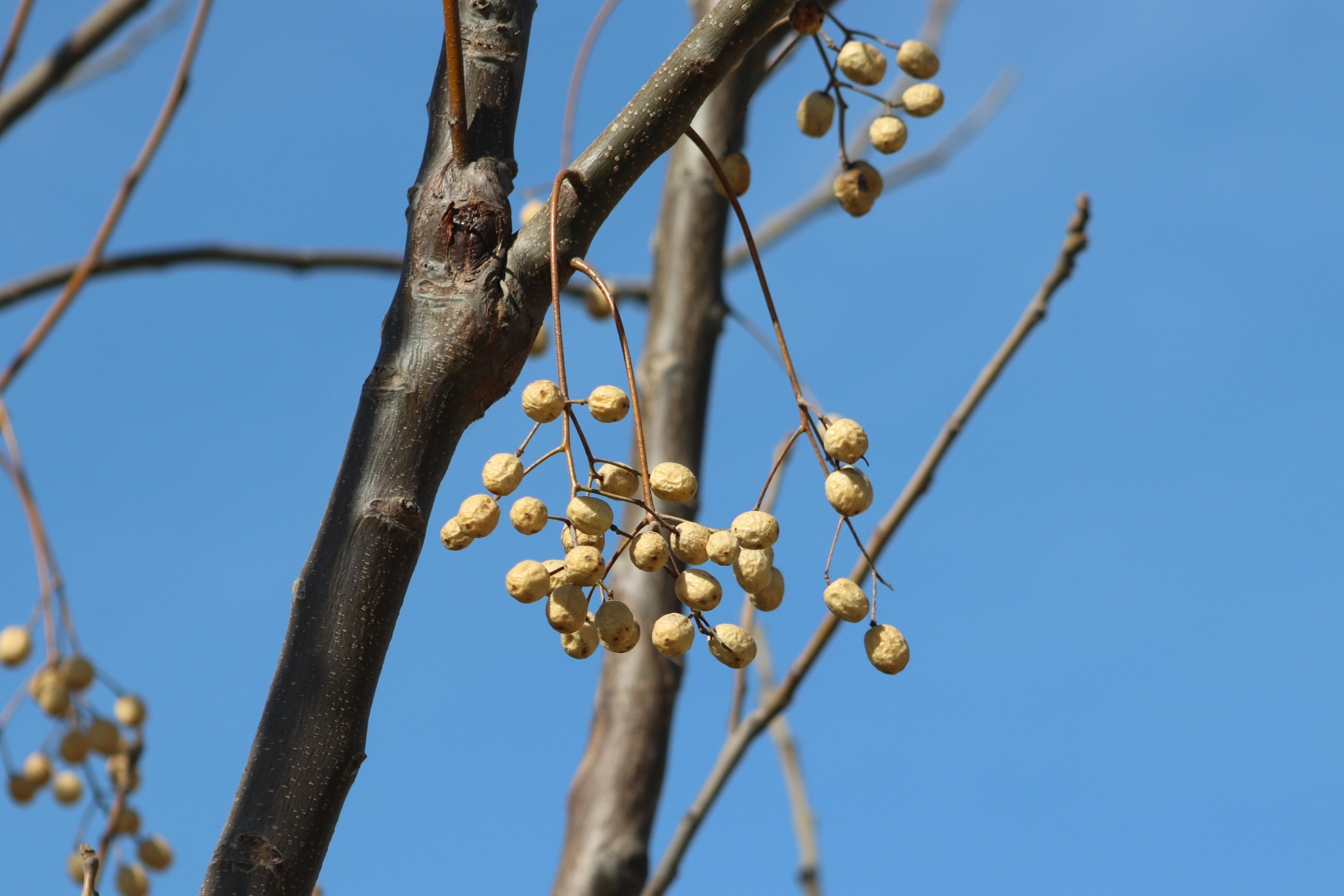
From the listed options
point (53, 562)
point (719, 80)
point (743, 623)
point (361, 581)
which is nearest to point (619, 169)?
point (719, 80)

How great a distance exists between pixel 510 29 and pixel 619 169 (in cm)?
25

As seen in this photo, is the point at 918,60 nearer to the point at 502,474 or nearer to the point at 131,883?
the point at 502,474

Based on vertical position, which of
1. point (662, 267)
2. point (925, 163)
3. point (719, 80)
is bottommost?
point (719, 80)

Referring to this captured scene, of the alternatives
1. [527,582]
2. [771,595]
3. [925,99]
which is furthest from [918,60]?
[527,582]

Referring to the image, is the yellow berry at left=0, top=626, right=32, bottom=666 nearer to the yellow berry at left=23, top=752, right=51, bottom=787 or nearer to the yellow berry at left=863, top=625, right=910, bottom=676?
the yellow berry at left=23, top=752, right=51, bottom=787

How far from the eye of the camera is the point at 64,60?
221cm

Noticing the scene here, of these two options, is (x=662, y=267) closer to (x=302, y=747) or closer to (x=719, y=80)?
(x=719, y=80)

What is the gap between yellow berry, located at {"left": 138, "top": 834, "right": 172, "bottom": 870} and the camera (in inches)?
96.7

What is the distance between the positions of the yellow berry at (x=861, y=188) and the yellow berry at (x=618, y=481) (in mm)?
524

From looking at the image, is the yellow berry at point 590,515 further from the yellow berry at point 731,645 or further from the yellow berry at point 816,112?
the yellow berry at point 816,112

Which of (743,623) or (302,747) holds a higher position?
(743,623)

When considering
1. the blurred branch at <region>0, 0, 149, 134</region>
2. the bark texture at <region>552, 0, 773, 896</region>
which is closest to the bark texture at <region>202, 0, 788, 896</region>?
the bark texture at <region>552, 0, 773, 896</region>

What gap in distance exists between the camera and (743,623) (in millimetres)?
1977

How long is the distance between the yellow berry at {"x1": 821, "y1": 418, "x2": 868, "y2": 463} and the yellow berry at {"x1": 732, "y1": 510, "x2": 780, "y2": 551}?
0.08 m
